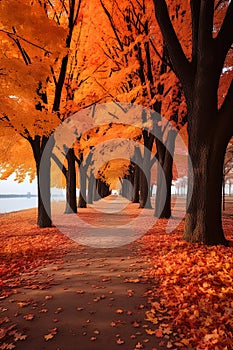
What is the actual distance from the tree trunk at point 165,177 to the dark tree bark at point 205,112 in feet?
23.7

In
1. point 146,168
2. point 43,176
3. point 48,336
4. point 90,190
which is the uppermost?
point 146,168

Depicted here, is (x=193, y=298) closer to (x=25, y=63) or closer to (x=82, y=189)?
(x=25, y=63)

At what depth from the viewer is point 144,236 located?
10664 mm

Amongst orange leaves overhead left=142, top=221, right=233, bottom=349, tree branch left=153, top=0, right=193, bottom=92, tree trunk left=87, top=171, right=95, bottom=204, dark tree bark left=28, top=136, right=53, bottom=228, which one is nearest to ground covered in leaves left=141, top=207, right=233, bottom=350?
orange leaves overhead left=142, top=221, right=233, bottom=349

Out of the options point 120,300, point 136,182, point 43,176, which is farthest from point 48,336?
point 136,182

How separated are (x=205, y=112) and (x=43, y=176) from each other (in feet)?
25.5

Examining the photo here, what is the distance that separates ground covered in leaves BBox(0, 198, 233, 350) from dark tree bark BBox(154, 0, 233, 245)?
2.92 ft

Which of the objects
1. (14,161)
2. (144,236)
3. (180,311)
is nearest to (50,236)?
(144,236)

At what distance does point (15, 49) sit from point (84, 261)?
9.13 metres

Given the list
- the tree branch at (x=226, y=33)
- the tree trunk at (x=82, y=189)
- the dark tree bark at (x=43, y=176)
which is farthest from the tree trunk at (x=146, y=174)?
the tree branch at (x=226, y=33)

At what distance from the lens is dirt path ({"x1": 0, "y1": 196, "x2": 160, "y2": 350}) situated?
3.62m

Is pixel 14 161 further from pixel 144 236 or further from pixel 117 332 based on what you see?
pixel 117 332

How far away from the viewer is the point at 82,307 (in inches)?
179

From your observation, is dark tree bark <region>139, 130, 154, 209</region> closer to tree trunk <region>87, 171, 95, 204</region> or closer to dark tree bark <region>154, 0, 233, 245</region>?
tree trunk <region>87, 171, 95, 204</region>
